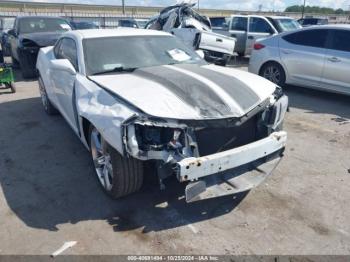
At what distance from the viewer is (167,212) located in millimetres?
3289

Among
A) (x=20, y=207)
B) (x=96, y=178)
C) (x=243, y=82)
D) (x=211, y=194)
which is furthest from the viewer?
(x=96, y=178)

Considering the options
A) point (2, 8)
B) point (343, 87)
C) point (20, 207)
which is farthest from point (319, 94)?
point (2, 8)

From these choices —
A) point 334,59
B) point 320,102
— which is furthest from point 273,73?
point 334,59

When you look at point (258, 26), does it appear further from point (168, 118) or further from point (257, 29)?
point (168, 118)

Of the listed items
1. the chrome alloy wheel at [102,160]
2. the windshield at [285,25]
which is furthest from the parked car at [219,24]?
the chrome alloy wheel at [102,160]

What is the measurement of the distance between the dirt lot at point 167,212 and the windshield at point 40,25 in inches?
252

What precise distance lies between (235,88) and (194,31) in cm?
727

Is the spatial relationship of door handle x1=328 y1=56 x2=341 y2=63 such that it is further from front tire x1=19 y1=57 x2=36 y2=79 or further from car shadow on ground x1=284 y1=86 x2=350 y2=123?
front tire x1=19 y1=57 x2=36 y2=79

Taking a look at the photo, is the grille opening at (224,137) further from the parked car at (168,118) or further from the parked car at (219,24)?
the parked car at (219,24)

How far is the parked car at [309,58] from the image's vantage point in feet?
22.4

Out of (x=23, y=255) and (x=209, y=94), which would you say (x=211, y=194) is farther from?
(x=23, y=255)

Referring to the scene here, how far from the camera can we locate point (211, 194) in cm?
293

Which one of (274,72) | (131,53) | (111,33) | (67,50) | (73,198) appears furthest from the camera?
(274,72)

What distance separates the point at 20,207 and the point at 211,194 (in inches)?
77.0
